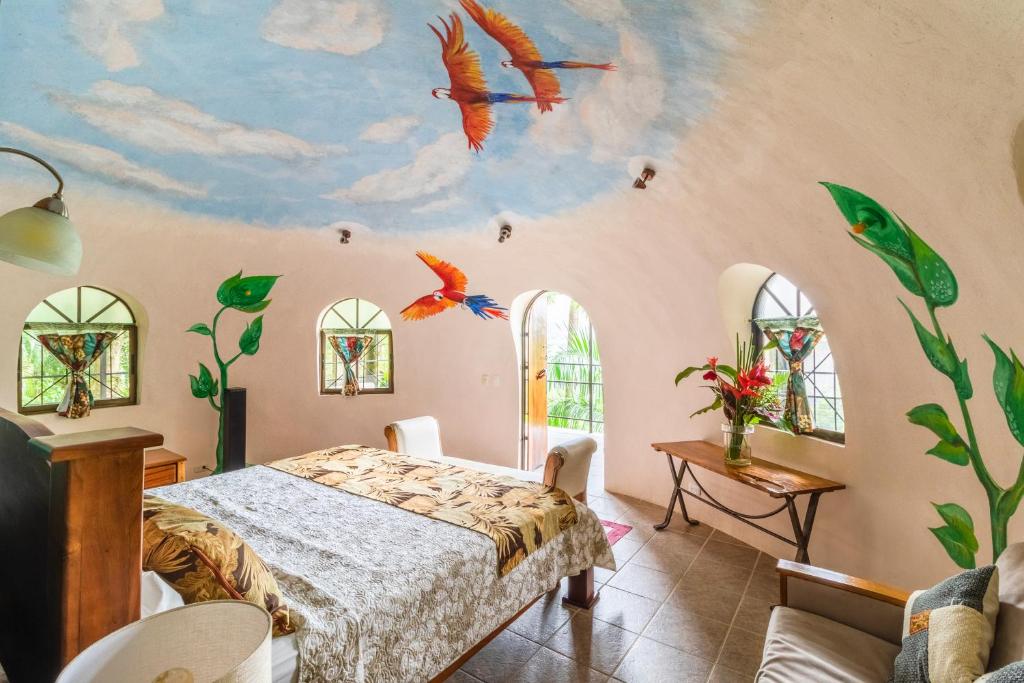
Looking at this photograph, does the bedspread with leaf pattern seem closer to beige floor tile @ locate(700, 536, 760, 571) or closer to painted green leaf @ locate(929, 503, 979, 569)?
beige floor tile @ locate(700, 536, 760, 571)

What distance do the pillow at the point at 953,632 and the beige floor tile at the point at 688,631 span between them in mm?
1025

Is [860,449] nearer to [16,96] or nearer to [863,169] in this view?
[863,169]

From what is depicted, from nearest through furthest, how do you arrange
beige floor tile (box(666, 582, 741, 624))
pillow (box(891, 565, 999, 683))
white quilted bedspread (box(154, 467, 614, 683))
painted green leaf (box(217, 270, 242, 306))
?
pillow (box(891, 565, 999, 683)) < white quilted bedspread (box(154, 467, 614, 683)) < beige floor tile (box(666, 582, 741, 624)) < painted green leaf (box(217, 270, 242, 306))

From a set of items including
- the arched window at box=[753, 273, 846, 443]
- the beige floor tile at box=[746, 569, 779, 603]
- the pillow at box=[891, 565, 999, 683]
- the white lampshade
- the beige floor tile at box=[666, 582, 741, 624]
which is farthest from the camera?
the arched window at box=[753, 273, 846, 443]

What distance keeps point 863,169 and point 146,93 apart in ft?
11.2

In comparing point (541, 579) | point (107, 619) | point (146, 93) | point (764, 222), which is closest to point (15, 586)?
point (107, 619)

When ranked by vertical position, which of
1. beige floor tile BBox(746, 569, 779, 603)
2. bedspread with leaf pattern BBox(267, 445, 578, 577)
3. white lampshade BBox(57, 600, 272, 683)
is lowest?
beige floor tile BBox(746, 569, 779, 603)

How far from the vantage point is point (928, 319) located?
2.20 meters

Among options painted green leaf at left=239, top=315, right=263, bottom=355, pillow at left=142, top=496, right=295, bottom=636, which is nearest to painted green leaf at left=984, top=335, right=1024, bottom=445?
pillow at left=142, top=496, right=295, bottom=636

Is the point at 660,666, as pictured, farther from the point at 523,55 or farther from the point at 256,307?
the point at 256,307

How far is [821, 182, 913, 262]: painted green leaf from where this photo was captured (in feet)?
6.98

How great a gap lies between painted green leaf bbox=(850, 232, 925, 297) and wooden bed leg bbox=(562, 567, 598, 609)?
2.07m

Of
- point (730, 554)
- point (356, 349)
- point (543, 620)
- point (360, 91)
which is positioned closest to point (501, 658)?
point (543, 620)

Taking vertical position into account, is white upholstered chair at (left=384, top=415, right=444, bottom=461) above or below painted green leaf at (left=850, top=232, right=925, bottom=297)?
below
